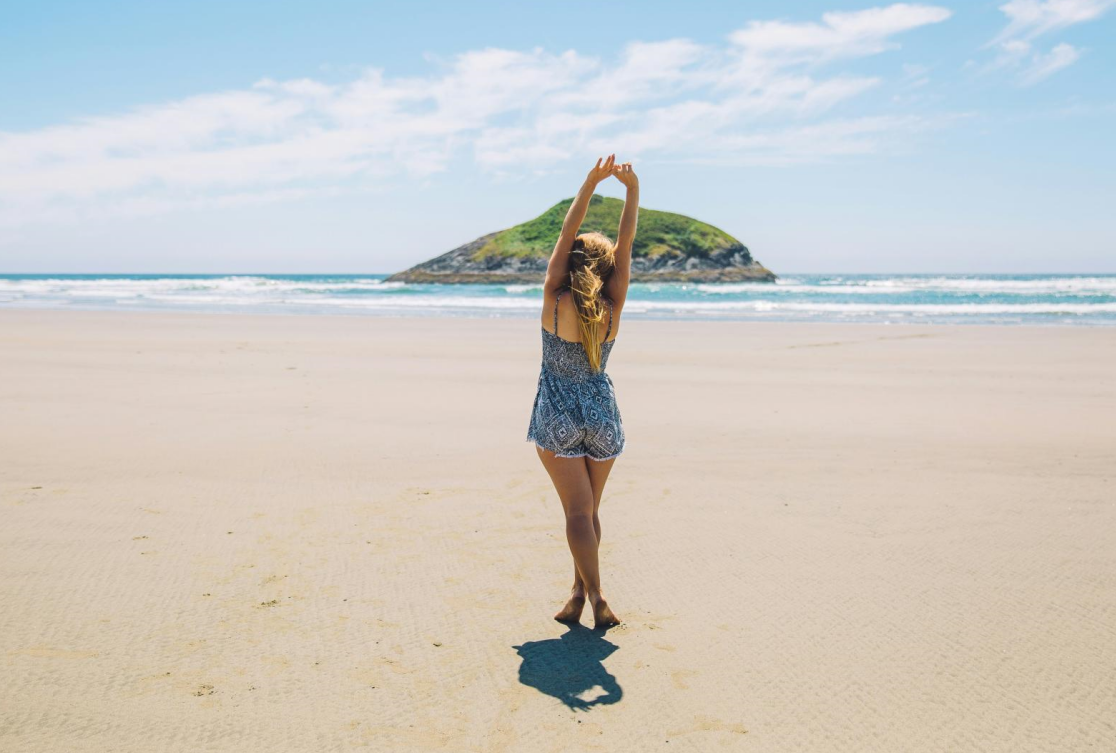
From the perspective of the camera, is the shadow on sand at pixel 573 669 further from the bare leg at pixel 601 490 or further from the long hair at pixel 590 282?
the long hair at pixel 590 282

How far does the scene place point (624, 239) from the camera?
3.43m

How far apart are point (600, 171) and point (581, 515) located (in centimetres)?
149

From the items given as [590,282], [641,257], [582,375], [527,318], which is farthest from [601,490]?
[641,257]

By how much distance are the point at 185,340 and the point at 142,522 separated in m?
13.2

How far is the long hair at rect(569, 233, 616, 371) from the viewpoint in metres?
3.22

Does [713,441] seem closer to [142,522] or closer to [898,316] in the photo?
[142,522]

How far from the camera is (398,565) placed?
4098 mm

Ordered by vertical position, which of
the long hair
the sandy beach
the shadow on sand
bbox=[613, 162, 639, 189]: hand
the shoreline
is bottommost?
the shadow on sand

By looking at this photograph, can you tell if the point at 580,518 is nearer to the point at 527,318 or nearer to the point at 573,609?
the point at 573,609

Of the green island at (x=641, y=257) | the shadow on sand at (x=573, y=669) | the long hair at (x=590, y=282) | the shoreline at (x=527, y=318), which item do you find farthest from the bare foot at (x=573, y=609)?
the green island at (x=641, y=257)

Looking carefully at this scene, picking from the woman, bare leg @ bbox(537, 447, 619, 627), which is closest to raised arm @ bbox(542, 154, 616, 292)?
the woman

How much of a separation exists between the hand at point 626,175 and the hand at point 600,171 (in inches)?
1.0

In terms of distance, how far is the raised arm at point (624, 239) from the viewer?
3.37 m

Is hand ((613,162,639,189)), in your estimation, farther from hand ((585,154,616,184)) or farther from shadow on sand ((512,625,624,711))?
shadow on sand ((512,625,624,711))
